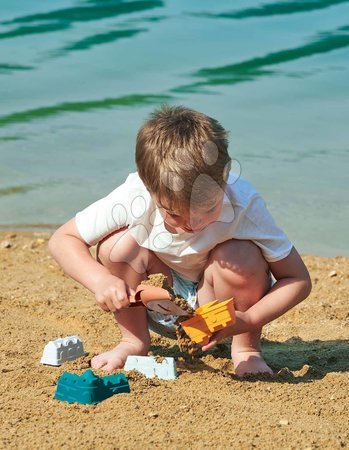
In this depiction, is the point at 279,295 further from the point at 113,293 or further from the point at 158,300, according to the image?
the point at 113,293

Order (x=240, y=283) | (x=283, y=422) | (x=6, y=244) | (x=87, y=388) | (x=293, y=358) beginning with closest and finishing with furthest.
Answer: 1. (x=283, y=422)
2. (x=87, y=388)
3. (x=240, y=283)
4. (x=293, y=358)
5. (x=6, y=244)

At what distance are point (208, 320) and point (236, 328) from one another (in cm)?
16

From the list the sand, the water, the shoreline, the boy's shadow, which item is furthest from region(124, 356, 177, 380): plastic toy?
the shoreline

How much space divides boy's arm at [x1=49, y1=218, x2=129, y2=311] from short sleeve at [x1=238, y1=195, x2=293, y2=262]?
431 millimetres

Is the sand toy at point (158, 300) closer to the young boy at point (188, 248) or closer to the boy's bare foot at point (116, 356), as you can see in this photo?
the young boy at point (188, 248)

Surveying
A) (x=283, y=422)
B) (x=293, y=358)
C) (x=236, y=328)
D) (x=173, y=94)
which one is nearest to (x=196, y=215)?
(x=236, y=328)

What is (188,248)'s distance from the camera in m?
3.07

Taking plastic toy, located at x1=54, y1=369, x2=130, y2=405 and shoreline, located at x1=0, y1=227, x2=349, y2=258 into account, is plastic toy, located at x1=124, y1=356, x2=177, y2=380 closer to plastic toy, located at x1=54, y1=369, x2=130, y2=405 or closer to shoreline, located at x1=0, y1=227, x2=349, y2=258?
plastic toy, located at x1=54, y1=369, x2=130, y2=405

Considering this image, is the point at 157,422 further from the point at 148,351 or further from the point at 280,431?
the point at 148,351

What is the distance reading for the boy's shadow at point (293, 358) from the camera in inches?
122

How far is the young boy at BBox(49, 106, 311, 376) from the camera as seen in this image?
2.84 meters

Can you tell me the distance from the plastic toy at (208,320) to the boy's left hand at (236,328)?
0.09 feet

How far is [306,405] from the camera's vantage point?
278 cm

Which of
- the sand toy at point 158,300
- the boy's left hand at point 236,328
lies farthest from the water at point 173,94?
the sand toy at point 158,300
